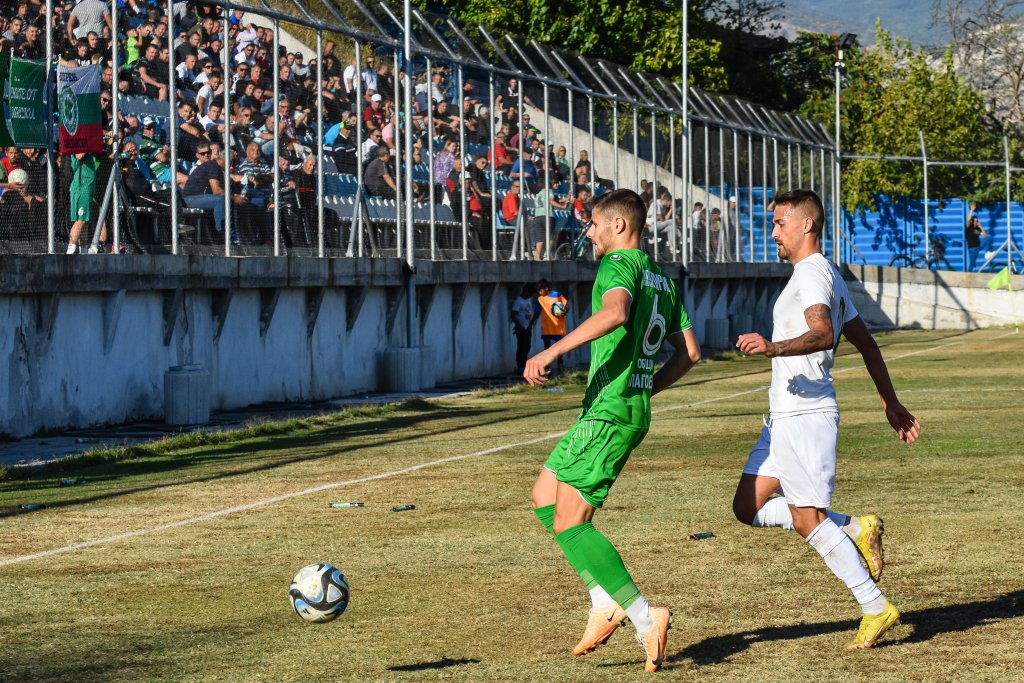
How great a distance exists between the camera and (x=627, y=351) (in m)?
7.49

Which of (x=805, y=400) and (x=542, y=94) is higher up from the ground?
(x=542, y=94)

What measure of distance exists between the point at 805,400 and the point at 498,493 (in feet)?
21.3

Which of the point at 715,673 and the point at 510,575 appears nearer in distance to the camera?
the point at 715,673

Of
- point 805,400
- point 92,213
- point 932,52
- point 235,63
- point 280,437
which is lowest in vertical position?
point 280,437

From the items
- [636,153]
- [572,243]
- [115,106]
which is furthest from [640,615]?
[636,153]

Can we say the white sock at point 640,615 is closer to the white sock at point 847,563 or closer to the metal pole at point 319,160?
the white sock at point 847,563

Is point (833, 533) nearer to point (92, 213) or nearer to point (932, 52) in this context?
point (92, 213)

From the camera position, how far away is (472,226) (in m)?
33.3

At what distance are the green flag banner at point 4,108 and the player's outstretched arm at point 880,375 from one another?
45.8 ft

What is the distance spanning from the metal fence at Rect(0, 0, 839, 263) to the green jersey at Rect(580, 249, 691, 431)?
1352 cm

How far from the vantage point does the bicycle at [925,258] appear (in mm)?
64188

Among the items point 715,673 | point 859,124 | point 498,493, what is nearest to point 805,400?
point 715,673

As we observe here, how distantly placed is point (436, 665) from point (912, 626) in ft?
7.75

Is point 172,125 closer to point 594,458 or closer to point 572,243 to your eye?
point 572,243
